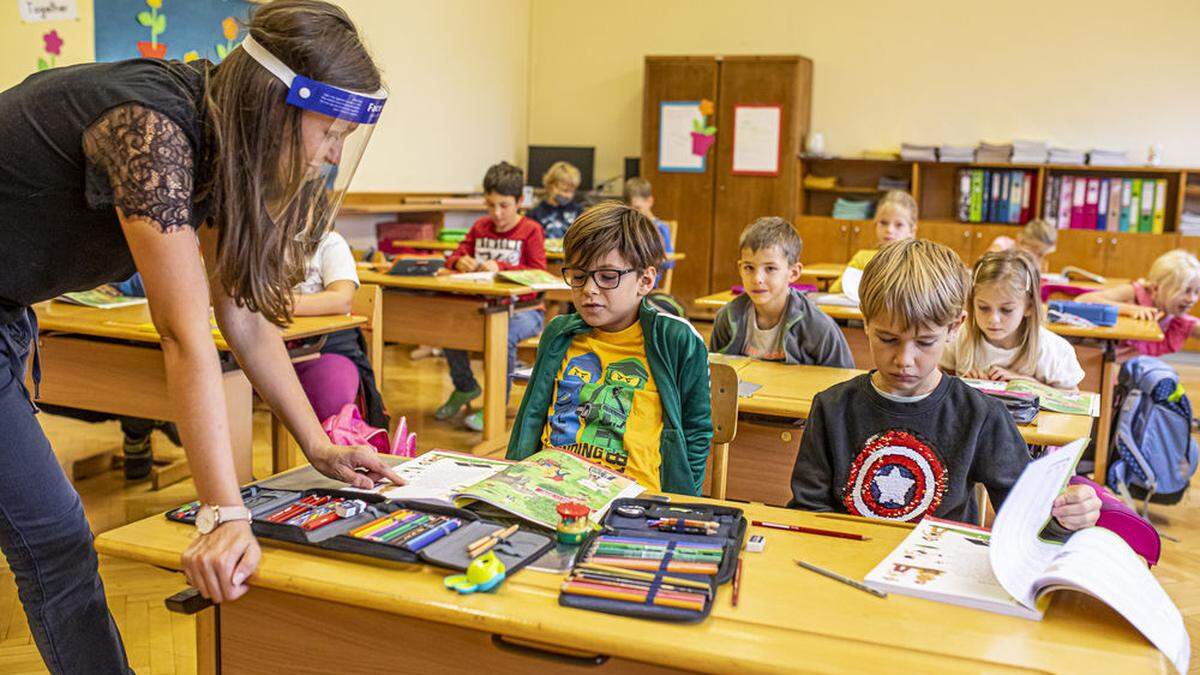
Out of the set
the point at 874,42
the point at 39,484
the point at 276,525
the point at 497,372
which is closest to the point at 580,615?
the point at 276,525

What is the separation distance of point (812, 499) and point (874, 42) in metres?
6.93

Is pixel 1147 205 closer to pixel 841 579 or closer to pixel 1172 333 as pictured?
pixel 1172 333

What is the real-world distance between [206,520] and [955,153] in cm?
705

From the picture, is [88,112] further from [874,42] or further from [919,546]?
[874,42]

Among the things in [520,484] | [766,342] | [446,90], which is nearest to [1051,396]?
[766,342]

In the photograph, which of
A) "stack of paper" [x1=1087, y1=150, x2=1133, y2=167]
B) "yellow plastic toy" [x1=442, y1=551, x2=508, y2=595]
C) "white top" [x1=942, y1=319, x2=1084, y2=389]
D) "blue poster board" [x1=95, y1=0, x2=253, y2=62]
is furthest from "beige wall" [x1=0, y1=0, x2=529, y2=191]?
"yellow plastic toy" [x1=442, y1=551, x2=508, y2=595]

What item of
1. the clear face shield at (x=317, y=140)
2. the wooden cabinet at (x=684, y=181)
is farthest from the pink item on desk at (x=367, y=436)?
the wooden cabinet at (x=684, y=181)

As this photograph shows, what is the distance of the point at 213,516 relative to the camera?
4.10 ft

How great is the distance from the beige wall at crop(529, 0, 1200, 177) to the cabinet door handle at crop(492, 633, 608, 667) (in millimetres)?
7320

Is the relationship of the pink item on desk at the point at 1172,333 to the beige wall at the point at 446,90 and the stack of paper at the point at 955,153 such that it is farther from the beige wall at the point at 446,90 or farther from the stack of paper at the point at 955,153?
the beige wall at the point at 446,90

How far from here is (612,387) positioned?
2146 millimetres

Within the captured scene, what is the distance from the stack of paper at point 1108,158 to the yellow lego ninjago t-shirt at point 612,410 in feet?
19.7

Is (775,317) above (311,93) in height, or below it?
below

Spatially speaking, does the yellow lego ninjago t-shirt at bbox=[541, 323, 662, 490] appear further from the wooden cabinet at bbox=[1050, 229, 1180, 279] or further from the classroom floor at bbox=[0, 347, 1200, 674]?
the wooden cabinet at bbox=[1050, 229, 1180, 279]
